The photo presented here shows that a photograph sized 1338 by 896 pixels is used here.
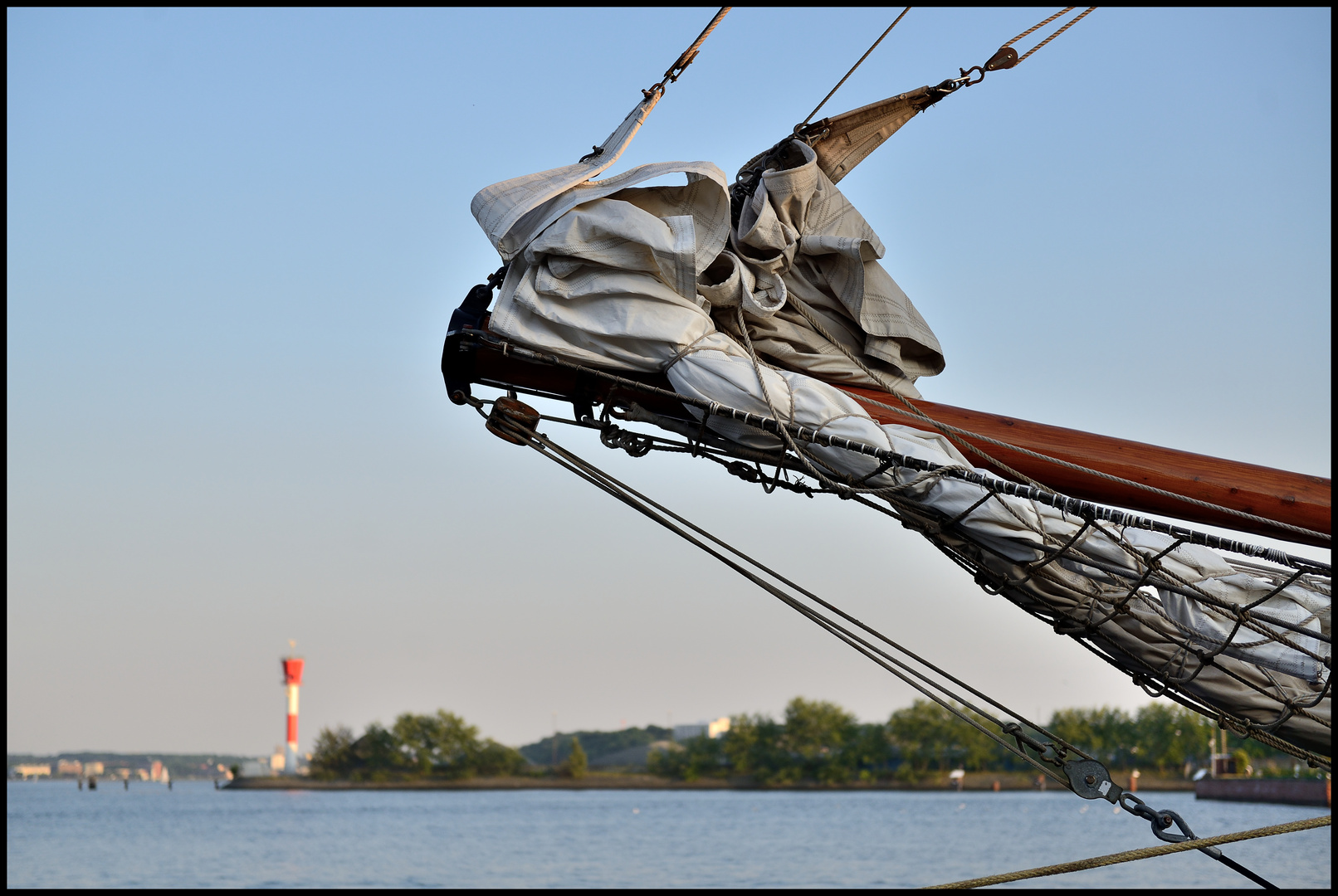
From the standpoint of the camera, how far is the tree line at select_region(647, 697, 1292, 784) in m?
70.8

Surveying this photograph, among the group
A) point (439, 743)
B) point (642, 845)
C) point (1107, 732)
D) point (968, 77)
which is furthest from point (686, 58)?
point (439, 743)

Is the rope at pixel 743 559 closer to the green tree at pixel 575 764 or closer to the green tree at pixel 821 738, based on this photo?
the green tree at pixel 821 738

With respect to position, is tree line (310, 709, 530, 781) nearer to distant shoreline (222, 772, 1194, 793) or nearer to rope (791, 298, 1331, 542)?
distant shoreline (222, 772, 1194, 793)

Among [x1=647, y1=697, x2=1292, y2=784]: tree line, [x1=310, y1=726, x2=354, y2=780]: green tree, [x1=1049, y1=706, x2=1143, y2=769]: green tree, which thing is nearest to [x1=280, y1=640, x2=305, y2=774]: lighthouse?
[x1=310, y1=726, x2=354, y2=780]: green tree

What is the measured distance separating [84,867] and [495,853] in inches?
475

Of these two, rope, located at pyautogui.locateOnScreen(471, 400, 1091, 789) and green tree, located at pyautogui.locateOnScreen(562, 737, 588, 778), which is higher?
rope, located at pyautogui.locateOnScreen(471, 400, 1091, 789)

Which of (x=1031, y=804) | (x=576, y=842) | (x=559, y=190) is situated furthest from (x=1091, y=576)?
(x=1031, y=804)

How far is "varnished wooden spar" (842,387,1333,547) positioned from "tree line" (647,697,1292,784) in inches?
2828

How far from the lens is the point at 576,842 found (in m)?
42.0

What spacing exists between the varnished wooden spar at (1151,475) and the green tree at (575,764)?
304ft

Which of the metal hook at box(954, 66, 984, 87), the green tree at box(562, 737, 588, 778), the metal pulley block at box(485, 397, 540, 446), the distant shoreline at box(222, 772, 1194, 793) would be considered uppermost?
the metal hook at box(954, 66, 984, 87)

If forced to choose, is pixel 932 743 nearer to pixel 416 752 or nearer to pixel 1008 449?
pixel 416 752

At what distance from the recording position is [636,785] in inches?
3590

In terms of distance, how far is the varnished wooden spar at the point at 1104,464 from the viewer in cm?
298
